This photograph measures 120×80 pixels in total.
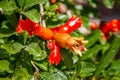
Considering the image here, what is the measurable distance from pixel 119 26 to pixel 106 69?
64 cm

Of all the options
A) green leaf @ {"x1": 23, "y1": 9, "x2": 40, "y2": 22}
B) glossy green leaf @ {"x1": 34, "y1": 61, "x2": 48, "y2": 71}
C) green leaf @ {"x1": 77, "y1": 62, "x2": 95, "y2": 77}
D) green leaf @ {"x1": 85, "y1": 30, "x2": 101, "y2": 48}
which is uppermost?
green leaf @ {"x1": 23, "y1": 9, "x2": 40, "y2": 22}

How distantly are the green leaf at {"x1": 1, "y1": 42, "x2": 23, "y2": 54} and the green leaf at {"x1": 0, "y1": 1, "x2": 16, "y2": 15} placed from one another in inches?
5.0

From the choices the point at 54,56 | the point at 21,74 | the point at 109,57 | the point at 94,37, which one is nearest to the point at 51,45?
the point at 54,56

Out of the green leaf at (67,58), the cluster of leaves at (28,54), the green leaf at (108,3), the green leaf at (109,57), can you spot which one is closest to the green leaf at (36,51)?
the cluster of leaves at (28,54)

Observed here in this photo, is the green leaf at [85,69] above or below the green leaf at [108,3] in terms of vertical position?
below

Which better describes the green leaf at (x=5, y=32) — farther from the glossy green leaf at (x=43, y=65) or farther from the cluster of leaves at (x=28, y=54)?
the glossy green leaf at (x=43, y=65)

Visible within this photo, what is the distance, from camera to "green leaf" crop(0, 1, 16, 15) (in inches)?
60.1

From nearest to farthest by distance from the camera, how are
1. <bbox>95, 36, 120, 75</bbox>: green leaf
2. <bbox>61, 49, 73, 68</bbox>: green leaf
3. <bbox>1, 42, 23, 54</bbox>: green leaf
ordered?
<bbox>1, 42, 23, 54</bbox>: green leaf
<bbox>61, 49, 73, 68</bbox>: green leaf
<bbox>95, 36, 120, 75</bbox>: green leaf

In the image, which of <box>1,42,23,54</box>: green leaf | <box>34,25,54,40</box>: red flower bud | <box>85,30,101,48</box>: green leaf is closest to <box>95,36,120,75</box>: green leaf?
<box>85,30,101,48</box>: green leaf

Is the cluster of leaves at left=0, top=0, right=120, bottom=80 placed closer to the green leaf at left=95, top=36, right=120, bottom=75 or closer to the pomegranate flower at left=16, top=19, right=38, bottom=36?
the pomegranate flower at left=16, top=19, right=38, bottom=36

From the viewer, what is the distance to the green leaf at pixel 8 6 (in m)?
1.53

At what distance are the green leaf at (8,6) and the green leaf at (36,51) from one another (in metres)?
0.15

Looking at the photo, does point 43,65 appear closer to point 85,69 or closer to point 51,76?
point 51,76

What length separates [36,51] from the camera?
59.4 inches
